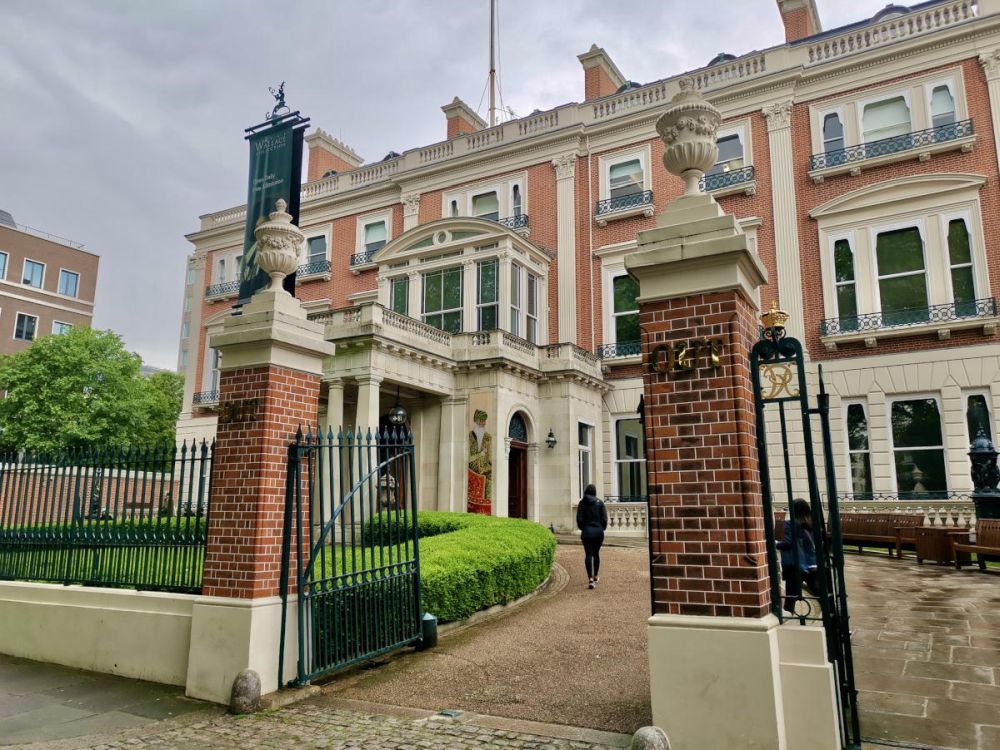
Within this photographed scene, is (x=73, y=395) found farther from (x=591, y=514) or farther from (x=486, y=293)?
(x=591, y=514)

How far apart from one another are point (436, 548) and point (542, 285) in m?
15.9

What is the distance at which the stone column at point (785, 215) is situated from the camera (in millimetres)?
20109

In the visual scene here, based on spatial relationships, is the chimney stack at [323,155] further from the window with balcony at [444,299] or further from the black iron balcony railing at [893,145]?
the black iron balcony railing at [893,145]

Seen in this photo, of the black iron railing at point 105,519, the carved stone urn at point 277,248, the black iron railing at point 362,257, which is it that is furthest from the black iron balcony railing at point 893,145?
the black iron railing at point 105,519

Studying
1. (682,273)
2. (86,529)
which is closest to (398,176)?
(86,529)

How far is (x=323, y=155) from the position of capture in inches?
1272

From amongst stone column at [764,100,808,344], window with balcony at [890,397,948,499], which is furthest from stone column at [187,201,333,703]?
window with balcony at [890,397,948,499]

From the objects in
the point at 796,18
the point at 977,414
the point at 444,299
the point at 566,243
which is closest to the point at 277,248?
the point at 444,299

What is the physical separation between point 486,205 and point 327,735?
22903 millimetres

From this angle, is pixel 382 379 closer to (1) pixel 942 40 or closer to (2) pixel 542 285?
(2) pixel 542 285

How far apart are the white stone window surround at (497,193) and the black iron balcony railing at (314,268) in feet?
19.2

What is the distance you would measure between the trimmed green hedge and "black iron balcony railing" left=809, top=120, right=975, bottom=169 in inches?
595

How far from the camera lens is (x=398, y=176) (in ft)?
90.0

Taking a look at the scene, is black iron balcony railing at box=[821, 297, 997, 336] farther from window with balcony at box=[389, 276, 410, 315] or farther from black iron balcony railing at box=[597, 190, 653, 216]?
window with balcony at box=[389, 276, 410, 315]
